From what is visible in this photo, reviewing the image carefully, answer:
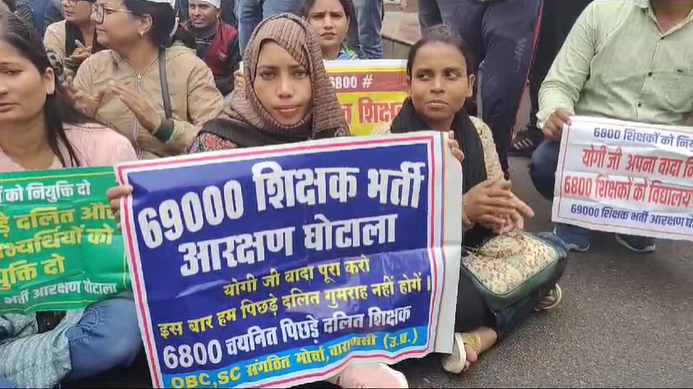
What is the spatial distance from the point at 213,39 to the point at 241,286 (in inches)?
124

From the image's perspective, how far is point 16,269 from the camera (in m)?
2.03

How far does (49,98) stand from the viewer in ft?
7.39

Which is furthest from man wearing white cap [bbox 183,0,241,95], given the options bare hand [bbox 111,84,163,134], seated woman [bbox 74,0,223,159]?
bare hand [bbox 111,84,163,134]

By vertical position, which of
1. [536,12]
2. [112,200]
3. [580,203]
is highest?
[536,12]

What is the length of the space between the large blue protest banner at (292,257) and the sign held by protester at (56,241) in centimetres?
30

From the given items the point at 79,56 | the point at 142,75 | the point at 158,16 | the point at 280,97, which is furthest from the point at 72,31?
the point at 280,97

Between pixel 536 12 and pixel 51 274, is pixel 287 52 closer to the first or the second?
pixel 51 274

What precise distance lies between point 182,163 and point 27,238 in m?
0.58

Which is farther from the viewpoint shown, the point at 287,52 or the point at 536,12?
the point at 536,12

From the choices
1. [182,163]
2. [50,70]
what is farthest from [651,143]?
[50,70]

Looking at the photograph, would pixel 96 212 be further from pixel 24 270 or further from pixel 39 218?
pixel 24 270

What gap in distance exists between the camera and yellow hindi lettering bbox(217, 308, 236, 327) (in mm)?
1925

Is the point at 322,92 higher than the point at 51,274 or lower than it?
higher

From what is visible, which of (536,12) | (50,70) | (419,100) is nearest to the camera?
(50,70)
